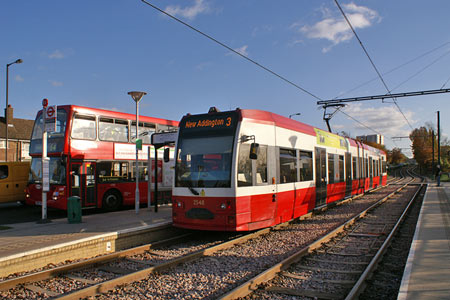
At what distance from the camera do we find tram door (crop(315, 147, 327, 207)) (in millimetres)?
13164

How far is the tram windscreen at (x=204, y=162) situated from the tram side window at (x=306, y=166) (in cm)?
387

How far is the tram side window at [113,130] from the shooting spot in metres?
14.8

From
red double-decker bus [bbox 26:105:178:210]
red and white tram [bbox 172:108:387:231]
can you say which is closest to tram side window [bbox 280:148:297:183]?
red and white tram [bbox 172:108:387:231]

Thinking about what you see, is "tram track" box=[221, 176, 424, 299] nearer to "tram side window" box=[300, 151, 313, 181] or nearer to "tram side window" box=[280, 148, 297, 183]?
"tram side window" box=[280, 148, 297, 183]

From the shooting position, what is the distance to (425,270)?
5.95 meters

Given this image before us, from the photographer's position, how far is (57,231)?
9484mm

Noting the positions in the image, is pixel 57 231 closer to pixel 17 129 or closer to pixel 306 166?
pixel 306 166

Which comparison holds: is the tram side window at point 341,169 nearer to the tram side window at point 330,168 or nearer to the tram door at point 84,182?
the tram side window at point 330,168

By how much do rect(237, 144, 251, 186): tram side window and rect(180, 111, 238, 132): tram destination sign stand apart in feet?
2.10

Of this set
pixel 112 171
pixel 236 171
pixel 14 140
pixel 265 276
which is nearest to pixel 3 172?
pixel 112 171

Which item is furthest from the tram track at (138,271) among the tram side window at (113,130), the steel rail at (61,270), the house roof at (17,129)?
the house roof at (17,129)

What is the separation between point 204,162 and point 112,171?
25.1 ft

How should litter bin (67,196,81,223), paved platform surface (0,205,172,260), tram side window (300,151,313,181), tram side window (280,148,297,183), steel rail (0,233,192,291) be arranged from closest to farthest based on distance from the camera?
steel rail (0,233,192,291) < paved platform surface (0,205,172,260) < tram side window (280,148,297,183) < litter bin (67,196,81,223) < tram side window (300,151,313,181)

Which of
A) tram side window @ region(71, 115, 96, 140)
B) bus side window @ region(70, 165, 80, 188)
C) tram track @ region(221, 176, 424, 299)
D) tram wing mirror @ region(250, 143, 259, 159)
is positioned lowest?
tram track @ region(221, 176, 424, 299)
